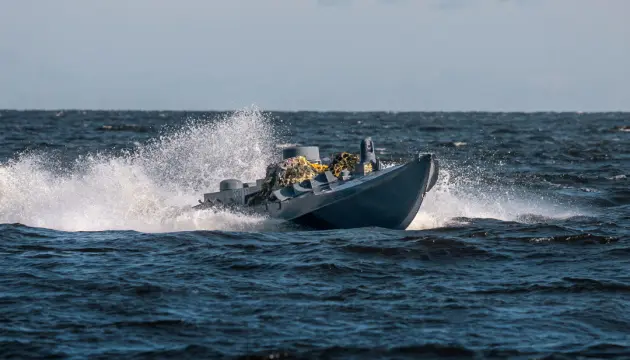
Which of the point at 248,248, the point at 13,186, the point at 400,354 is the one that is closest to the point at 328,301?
the point at 400,354

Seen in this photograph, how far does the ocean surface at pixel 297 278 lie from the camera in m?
12.2

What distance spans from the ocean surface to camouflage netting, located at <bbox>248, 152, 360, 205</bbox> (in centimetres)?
85

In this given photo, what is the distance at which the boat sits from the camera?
843 inches

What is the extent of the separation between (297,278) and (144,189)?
39.3 ft

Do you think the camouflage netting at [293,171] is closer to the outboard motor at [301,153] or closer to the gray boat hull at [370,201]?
the outboard motor at [301,153]

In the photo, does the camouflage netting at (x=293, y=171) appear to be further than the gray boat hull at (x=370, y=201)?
Yes

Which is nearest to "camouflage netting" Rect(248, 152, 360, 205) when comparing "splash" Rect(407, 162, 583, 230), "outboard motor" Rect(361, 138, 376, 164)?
"outboard motor" Rect(361, 138, 376, 164)

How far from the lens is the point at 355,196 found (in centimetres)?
2142

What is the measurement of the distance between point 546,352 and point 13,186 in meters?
20.1

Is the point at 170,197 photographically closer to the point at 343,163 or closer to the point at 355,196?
the point at 343,163

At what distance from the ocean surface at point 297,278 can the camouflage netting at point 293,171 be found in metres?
0.85

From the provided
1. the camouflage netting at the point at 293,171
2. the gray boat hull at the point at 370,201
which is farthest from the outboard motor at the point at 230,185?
the gray boat hull at the point at 370,201

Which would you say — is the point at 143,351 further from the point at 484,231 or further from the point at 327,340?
the point at 484,231

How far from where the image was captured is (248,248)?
1920 centimetres
